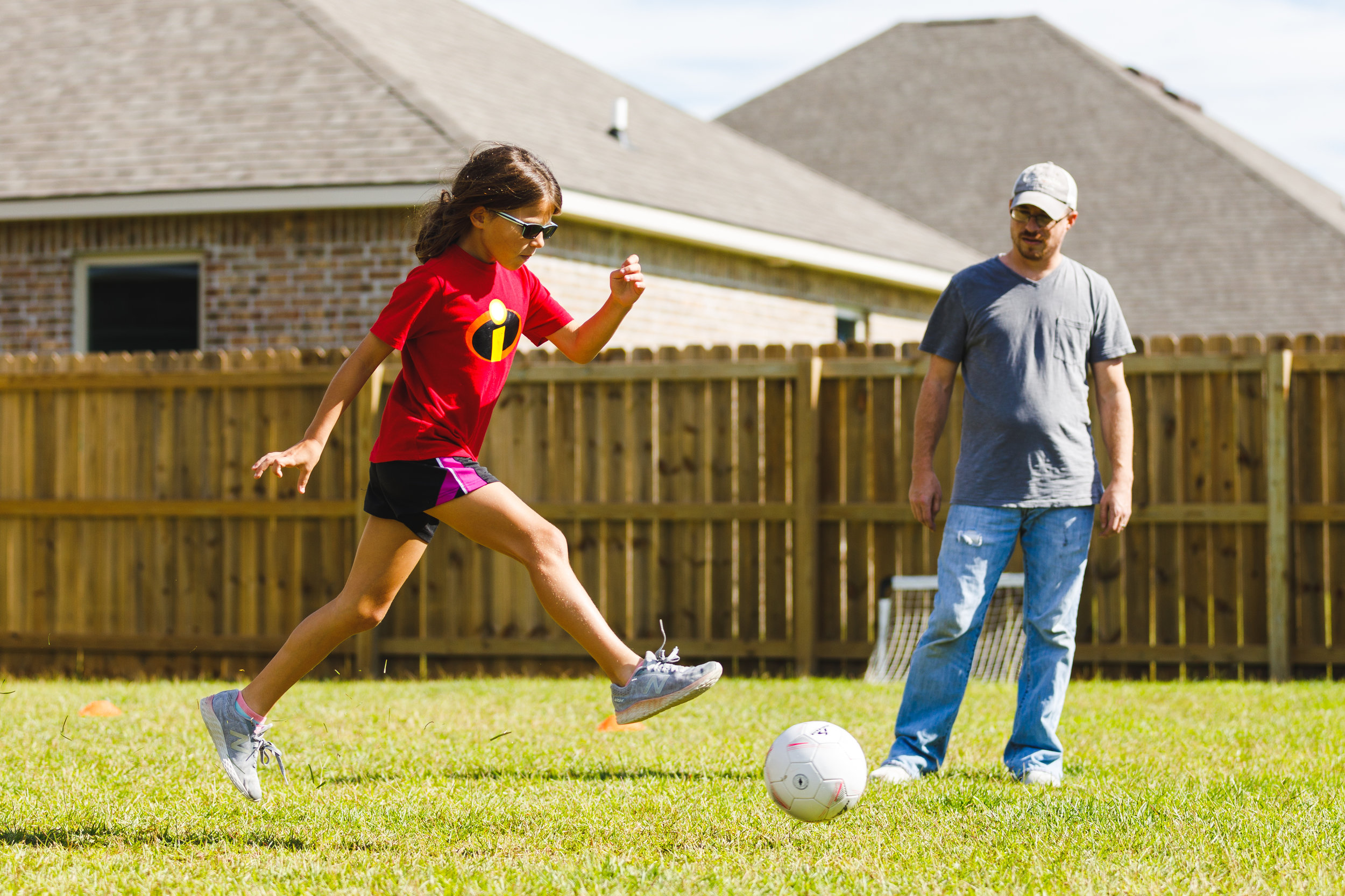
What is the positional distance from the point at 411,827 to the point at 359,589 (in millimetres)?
709

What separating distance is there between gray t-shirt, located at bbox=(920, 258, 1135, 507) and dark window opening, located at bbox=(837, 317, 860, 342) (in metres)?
11.0

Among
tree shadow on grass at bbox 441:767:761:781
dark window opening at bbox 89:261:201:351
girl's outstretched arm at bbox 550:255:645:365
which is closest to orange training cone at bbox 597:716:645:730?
tree shadow on grass at bbox 441:767:761:781

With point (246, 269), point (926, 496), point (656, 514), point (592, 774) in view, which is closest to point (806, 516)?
point (656, 514)

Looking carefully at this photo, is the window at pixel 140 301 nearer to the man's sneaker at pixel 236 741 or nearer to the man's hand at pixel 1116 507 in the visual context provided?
the man's sneaker at pixel 236 741

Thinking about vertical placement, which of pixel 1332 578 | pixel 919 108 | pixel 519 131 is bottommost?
pixel 1332 578

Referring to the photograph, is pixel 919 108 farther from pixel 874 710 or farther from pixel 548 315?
pixel 548 315

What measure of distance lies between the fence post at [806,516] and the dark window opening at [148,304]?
5482 mm

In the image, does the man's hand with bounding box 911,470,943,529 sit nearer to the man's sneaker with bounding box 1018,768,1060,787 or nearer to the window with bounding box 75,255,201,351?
the man's sneaker with bounding box 1018,768,1060,787

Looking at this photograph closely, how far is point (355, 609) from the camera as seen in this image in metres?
4.51

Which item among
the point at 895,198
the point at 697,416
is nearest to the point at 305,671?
the point at 697,416

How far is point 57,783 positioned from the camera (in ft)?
17.4

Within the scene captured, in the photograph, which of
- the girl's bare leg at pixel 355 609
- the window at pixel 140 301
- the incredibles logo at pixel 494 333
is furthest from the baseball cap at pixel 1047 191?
the window at pixel 140 301

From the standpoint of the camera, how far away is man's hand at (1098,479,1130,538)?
523 cm

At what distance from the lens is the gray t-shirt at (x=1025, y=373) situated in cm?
521
